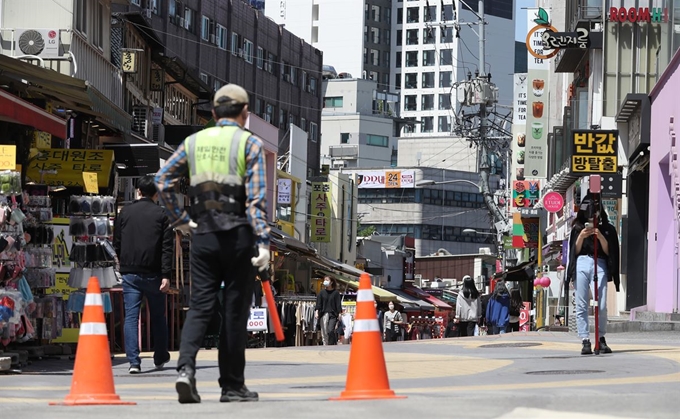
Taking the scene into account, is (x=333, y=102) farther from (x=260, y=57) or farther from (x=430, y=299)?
(x=260, y=57)

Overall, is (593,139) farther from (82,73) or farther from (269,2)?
(269,2)

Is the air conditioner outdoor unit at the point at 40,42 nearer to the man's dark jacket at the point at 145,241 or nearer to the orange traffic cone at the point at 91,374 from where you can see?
the man's dark jacket at the point at 145,241

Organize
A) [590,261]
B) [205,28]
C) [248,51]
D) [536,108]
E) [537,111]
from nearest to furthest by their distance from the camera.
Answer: [590,261] < [537,111] < [536,108] < [205,28] < [248,51]

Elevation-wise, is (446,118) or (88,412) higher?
(446,118)

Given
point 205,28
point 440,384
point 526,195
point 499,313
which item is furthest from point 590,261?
point 205,28

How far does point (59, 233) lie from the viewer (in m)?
18.1

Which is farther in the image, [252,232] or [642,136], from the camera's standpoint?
[642,136]

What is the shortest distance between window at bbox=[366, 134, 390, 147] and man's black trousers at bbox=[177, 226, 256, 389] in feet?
454

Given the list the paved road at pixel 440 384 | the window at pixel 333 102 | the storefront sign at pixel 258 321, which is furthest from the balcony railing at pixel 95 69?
the window at pixel 333 102

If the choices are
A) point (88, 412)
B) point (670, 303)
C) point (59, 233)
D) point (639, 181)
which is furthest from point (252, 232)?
point (639, 181)

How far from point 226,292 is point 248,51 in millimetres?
65977

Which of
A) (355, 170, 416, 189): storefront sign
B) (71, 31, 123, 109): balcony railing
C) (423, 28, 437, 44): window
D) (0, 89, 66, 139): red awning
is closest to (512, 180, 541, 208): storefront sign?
(71, 31, 123, 109): balcony railing

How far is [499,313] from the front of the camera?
108 feet

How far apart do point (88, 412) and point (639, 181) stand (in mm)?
27101
